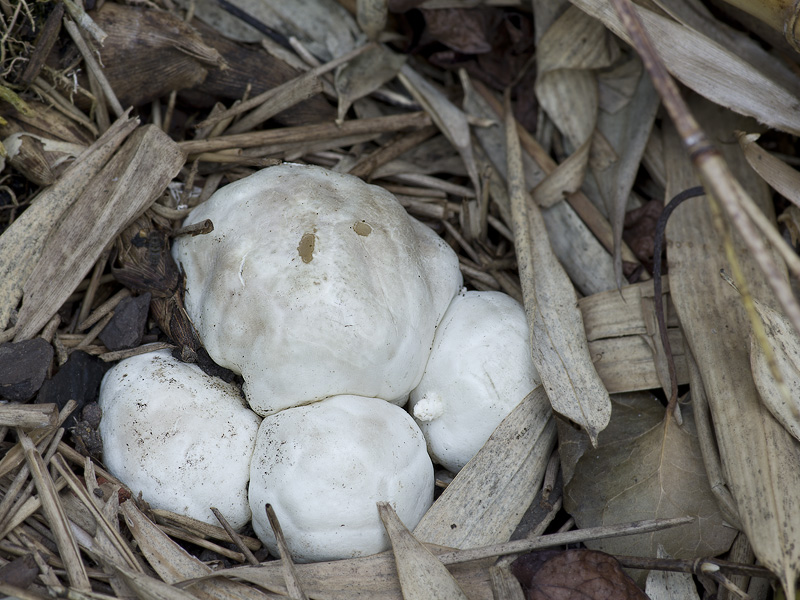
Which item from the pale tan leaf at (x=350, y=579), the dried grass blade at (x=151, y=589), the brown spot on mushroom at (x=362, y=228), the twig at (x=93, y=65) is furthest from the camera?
the twig at (x=93, y=65)

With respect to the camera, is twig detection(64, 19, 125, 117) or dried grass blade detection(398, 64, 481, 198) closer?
twig detection(64, 19, 125, 117)

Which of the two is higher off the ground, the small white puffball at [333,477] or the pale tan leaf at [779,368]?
the pale tan leaf at [779,368]

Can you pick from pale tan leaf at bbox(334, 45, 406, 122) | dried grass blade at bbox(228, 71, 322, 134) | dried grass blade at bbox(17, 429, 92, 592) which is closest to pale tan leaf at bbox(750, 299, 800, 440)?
pale tan leaf at bbox(334, 45, 406, 122)

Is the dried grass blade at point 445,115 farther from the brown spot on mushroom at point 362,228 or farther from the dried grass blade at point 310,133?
the brown spot on mushroom at point 362,228

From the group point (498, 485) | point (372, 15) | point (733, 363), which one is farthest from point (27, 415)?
point (733, 363)

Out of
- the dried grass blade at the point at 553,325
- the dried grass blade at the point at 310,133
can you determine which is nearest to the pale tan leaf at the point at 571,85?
the dried grass blade at the point at 553,325

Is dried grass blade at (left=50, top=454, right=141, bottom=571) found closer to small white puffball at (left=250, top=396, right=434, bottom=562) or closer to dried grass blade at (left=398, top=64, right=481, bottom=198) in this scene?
small white puffball at (left=250, top=396, right=434, bottom=562)

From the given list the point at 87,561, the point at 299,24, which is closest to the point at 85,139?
the point at 299,24

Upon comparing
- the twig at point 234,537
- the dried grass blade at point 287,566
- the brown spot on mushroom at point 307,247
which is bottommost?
the twig at point 234,537
